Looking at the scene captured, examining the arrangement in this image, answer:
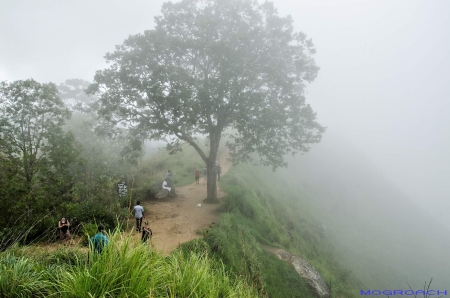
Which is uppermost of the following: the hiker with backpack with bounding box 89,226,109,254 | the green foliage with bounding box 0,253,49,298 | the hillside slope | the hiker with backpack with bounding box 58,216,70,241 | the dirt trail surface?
the hiker with backpack with bounding box 89,226,109,254

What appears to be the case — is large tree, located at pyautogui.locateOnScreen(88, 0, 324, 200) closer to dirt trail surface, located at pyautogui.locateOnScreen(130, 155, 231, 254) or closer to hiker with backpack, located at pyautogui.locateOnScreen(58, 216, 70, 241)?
dirt trail surface, located at pyautogui.locateOnScreen(130, 155, 231, 254)

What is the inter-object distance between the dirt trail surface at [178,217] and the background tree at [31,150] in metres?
3.53

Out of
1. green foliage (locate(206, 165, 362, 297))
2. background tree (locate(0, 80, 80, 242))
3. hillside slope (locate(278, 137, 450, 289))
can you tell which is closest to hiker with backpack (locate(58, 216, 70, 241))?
background tree (locate(0, 80, 80, 242))

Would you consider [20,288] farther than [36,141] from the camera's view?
No

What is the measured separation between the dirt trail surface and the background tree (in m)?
3.53

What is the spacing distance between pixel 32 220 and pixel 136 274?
7156mm

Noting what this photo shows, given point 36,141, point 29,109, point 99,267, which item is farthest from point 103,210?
point 99,267

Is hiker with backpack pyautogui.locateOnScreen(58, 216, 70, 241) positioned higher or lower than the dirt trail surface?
higher

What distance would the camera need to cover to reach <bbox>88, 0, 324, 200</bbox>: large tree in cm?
1172

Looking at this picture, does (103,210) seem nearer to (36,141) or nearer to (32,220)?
(32,220)

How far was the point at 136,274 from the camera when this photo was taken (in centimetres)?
313

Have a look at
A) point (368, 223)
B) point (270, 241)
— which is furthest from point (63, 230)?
point (368, 223)

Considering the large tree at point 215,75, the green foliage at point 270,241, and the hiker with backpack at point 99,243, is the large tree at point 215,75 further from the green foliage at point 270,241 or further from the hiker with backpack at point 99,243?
the hiker with backpack at point 99,243

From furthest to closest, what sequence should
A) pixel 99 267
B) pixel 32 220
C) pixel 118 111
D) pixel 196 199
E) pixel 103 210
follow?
pixel 196 199, pixel 118 111, pixel 103 210, pixel 32 220, pixel 99 267
